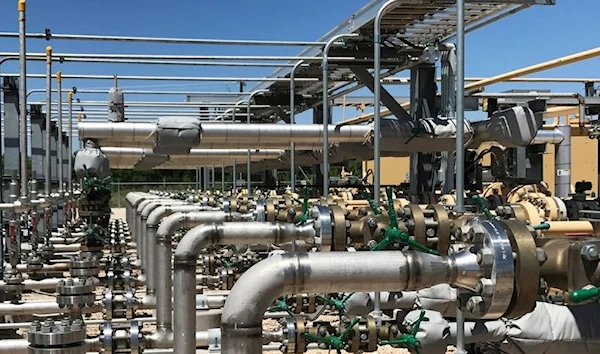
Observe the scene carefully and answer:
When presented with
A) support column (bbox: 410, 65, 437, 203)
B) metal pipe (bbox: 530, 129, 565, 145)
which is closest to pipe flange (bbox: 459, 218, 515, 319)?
support column (bbox: 410, 65, 437, 203)

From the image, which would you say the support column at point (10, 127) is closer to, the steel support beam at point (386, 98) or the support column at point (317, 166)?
the steel support beam at point (386, 98)

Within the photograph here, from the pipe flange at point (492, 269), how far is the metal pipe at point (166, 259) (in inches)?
77.4

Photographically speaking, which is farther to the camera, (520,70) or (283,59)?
(283,59)

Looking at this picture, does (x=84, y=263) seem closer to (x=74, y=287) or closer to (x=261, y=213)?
(x=74, y=287)

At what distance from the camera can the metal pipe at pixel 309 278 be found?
1357 mm

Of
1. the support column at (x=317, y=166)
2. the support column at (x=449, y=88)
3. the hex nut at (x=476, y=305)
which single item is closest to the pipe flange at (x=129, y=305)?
Answer: the support column at (x=449, y=88)

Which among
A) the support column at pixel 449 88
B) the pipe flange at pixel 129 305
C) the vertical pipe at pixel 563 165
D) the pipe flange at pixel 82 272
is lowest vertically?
the pipe flange at pixel 129 305

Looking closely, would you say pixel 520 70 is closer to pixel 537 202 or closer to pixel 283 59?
pixel 537 202

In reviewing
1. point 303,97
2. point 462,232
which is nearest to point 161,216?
point 462,232

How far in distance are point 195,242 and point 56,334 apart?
1.84 ft

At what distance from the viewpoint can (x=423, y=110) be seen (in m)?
5.51

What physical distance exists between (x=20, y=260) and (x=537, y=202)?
166 inches

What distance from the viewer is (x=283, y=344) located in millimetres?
2543

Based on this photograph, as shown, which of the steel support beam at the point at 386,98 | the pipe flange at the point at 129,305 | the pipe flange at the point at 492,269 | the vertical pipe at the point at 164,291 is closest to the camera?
the pipe flange at the point at 492,269
